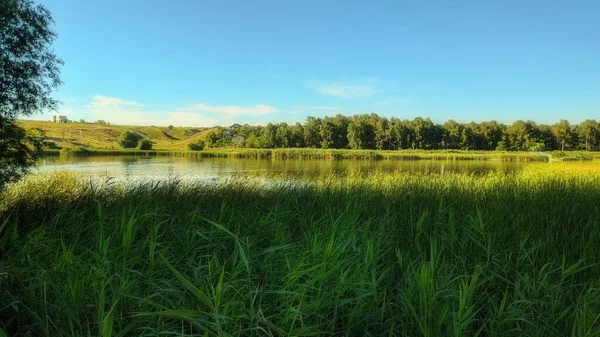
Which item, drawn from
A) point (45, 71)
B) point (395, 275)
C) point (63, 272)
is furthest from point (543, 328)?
point (45, 71)

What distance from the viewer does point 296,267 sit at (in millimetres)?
2633

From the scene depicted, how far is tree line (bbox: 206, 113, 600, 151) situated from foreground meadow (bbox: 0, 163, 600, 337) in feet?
288

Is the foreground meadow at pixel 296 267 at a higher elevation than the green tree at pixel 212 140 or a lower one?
lower

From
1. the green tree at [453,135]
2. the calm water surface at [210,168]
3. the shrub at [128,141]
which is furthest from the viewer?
the green tree at [453,135]

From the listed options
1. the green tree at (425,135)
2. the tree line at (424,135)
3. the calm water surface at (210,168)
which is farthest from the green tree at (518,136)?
the calm water surface at (210,168)

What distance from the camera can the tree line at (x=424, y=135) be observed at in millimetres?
89625

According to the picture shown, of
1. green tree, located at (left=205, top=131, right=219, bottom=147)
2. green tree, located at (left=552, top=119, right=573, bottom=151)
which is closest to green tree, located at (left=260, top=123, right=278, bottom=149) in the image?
green tree, located at (left=205, top=131, right=219, bottom=147)

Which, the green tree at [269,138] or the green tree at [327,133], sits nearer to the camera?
the green tree at [269,138]

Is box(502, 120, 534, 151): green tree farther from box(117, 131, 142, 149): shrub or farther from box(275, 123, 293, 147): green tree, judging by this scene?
box(117, 131, 142, 149): shrub

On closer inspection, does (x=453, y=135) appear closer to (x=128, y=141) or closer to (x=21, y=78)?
(x=128, y=141)

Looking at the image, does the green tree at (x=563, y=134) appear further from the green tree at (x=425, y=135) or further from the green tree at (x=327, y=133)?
the green tree at (x=327, y=133)

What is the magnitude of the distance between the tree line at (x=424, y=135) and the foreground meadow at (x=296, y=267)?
3452 inches

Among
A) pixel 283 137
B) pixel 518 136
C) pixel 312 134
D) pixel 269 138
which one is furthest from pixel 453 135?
pixel 269 138

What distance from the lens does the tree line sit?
89.6 metres
